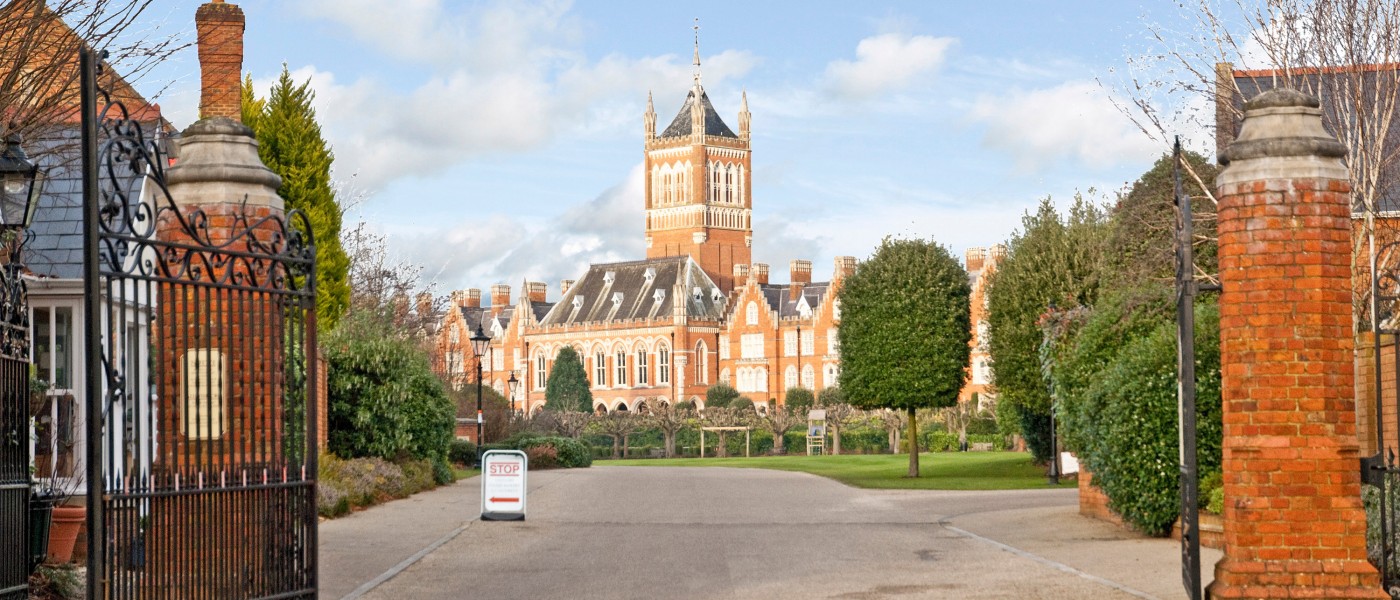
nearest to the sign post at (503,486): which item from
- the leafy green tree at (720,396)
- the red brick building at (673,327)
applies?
the red brick building at (673,327)

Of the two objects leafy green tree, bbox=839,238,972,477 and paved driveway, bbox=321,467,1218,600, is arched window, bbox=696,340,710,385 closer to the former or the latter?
leafy green tree, bbox=839,238,972,477

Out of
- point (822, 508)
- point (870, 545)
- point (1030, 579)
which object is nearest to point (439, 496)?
point (822, 508)

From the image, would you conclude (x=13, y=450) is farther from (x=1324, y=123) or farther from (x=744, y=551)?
(x=1324, y=123)

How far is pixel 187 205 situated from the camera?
9.80 metres

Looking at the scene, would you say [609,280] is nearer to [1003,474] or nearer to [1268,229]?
[1003,474]

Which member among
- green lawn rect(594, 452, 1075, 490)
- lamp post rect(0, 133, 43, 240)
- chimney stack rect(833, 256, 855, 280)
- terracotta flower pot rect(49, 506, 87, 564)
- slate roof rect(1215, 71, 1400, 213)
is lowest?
green lawn rect(594, 452, 1075, 490)

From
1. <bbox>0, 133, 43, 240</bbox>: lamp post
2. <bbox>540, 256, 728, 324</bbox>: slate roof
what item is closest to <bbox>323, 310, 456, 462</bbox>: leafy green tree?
<bbox>0, 133, 43, 240</bbox>: lamp post

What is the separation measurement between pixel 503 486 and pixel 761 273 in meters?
86.2

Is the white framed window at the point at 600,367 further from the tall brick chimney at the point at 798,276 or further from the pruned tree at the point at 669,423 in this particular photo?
the pruned tree at the point at 669,423

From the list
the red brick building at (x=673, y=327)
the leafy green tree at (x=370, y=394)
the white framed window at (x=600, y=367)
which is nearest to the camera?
the leafy green tree at (x=370, y=394)

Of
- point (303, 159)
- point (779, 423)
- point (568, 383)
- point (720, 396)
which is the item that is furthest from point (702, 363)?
point (303, 159)

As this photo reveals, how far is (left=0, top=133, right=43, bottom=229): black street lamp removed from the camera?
948cm

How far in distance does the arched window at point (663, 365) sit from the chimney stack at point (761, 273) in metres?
8.07

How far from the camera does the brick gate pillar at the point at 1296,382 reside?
9383mm
